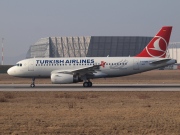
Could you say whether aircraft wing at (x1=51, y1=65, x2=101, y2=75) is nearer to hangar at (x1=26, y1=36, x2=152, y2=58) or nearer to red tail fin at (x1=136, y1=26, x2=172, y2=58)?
red tail fin at (x1=136, y1=26, x2=172, y2=58)

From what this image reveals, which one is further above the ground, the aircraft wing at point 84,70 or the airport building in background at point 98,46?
the airport building in background at point 98,46

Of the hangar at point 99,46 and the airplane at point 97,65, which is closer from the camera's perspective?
the airplane at point 97,65

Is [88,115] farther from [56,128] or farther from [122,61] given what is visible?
[122,61]

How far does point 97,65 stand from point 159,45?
7.62 m

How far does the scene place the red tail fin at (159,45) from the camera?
4172 centimetres

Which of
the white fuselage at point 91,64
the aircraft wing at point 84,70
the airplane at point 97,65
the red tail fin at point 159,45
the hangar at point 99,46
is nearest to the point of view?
the aircraft wing at point 84,70

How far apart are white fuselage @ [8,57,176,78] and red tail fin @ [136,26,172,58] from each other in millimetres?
967

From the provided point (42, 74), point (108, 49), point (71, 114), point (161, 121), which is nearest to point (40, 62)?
Result: point (42, 74)

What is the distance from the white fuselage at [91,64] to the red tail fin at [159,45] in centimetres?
97

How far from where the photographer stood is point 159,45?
138 ft

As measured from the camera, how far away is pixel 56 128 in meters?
13.9

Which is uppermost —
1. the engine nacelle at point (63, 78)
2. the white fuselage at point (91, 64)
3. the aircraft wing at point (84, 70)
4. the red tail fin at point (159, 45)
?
the red tail fin at point (159, 45)

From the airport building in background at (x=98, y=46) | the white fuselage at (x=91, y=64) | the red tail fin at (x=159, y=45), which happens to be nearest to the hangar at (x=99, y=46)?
the airport building in background at (x=98, y=46)

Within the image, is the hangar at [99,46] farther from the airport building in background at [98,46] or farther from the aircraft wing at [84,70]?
the aircraft wing at [84,70]
